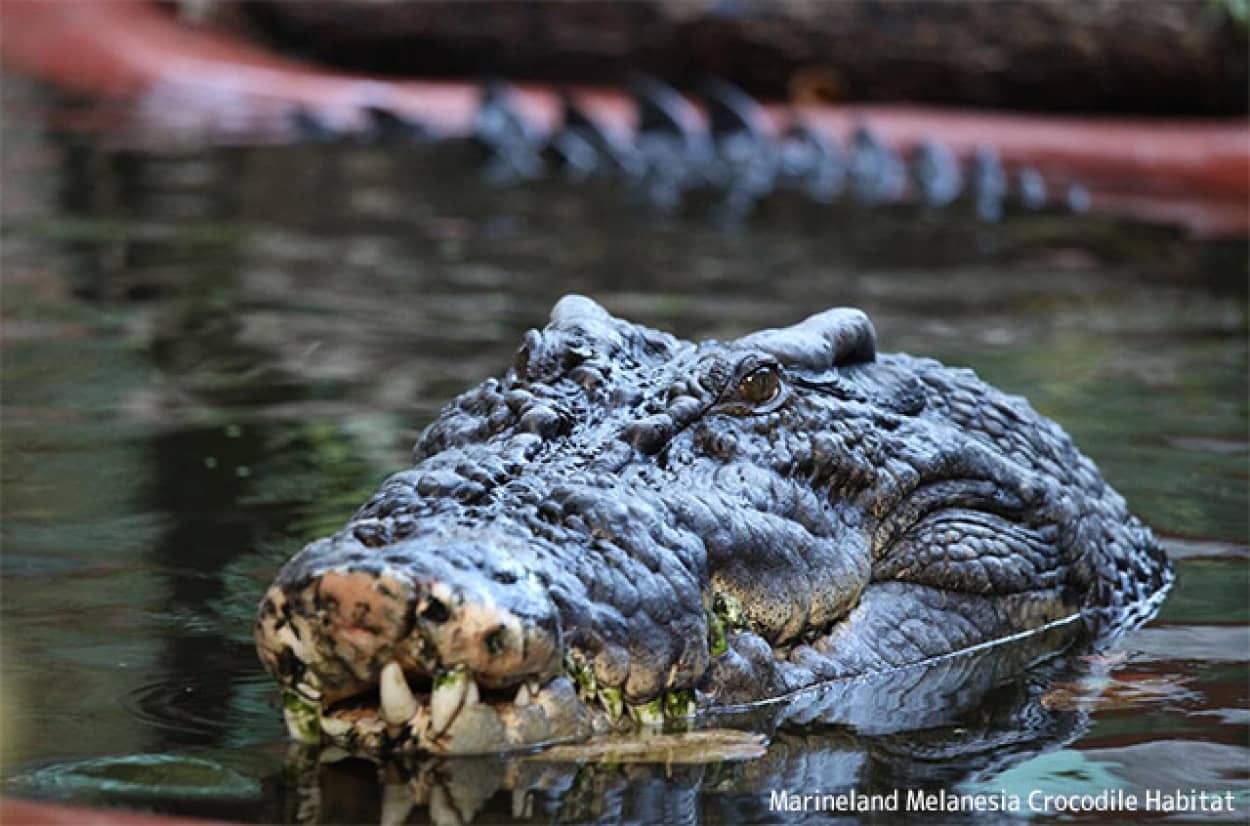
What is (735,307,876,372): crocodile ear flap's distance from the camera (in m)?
4.24

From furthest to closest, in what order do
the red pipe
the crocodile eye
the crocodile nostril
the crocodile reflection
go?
1. the red pipe
2. the crocodile eye
3. the crocodile reflection
4. the crocodile nostril

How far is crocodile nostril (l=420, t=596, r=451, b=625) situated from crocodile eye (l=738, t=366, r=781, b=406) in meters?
1.08

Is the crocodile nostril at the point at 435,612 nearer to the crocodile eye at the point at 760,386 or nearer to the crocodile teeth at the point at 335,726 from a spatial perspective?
the crocodile teeth at the point at 335,726

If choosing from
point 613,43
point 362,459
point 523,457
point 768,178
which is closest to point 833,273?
point 768,178

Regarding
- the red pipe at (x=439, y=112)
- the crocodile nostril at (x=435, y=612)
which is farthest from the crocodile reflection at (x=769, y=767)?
the red pipe at (x=439, y=112)

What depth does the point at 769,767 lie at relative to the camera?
3.57 m

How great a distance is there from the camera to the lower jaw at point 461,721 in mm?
3311

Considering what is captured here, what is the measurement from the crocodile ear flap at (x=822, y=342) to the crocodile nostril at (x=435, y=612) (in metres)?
1.21

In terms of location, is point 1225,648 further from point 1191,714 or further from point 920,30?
point 920,30

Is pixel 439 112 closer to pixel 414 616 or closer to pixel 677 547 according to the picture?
pixel 677 547

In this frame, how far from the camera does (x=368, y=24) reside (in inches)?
776

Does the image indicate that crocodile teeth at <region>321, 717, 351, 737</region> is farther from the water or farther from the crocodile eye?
the crocodile eye

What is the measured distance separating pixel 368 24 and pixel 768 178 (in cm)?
655

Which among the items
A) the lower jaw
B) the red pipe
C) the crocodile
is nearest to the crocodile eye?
the crocodile
